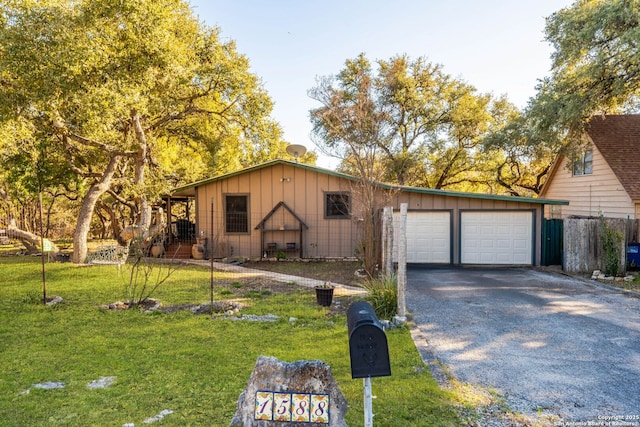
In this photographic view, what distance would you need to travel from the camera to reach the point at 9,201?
15344mm

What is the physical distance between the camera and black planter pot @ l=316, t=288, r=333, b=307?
662cm

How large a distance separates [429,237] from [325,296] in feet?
20.9

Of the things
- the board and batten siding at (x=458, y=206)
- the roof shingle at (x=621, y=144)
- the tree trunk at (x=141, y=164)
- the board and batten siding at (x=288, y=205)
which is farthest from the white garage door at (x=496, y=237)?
the tree trunk at (x=141, y=164)

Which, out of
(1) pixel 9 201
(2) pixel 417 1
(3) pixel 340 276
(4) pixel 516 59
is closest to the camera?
(3) pixel 340 276

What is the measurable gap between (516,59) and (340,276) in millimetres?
10783

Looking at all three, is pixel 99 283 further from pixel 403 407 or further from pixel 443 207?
pixel 443 207

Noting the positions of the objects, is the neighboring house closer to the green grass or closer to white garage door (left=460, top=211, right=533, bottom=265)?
white garage door (left=460, top=211, right=533, bottom=265)

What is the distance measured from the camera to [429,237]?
12039mm

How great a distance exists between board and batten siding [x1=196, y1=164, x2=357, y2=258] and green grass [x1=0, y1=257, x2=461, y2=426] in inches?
238

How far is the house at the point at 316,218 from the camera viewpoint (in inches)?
464

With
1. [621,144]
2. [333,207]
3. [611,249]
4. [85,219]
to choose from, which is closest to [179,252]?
[85,219]

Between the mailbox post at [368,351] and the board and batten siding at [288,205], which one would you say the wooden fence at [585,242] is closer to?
the board and batten siding at [288,205]

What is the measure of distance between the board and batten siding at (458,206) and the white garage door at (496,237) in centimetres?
13

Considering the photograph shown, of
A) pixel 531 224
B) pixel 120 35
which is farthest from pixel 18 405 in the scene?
pixel 531 224
